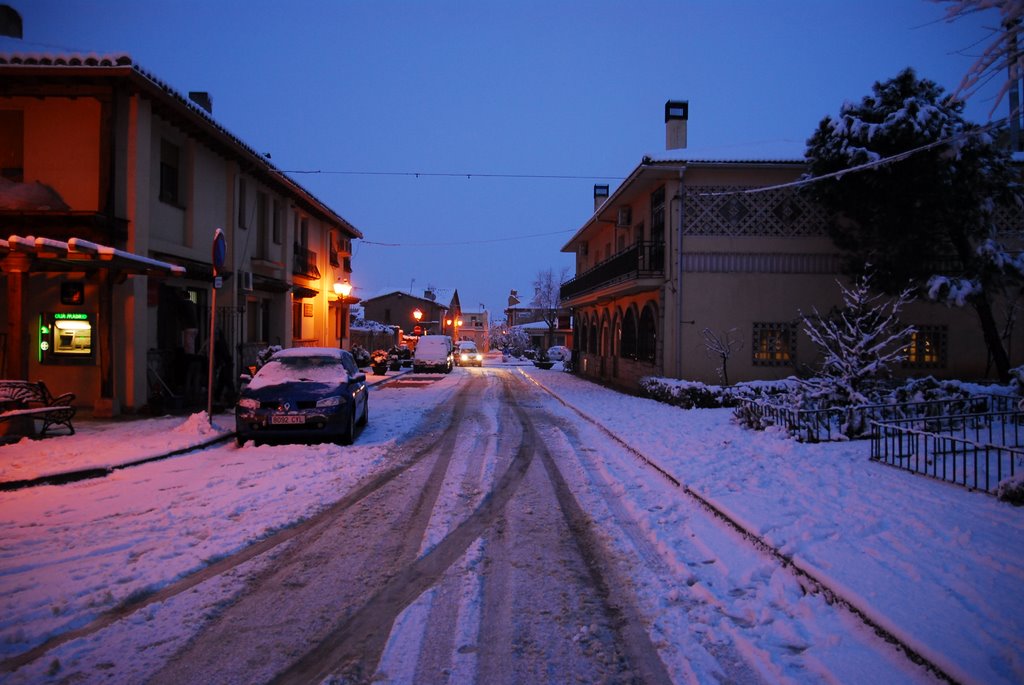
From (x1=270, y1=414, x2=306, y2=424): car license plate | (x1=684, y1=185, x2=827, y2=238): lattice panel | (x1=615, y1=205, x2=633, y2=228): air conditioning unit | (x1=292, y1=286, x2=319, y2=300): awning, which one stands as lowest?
(x1=270, y1=414, x2=306, y2=424): car license plate

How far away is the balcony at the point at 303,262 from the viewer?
80.0 feet

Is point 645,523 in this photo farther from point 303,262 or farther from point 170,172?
point 303,262

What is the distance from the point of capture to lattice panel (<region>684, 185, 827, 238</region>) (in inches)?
721

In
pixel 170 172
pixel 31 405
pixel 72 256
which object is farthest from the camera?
pixel 170 172

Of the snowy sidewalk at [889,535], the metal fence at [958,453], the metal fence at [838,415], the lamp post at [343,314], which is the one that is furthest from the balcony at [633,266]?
the lamp post at [343,314]

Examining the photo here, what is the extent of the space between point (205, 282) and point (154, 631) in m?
14.7

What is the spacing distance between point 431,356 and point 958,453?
26.6m

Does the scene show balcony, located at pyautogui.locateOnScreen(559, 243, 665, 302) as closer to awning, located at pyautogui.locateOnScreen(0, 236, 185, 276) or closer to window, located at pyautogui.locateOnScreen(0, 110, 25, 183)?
awning, located at pyautogui.locateOnScreen(0, 236, 185, 276)

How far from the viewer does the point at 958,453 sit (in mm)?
9086

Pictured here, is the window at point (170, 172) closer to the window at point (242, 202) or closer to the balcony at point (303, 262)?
the window at point (242, 202)

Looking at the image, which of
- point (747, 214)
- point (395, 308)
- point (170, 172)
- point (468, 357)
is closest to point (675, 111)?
point (747, 214)

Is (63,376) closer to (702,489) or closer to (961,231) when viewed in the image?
(702,489)

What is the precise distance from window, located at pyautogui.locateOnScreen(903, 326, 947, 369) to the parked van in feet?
70.4

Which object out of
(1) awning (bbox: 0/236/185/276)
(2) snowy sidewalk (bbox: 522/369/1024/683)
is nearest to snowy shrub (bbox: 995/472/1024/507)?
(2) snowy sidewalk (bbox: 522/369/1024/683)
